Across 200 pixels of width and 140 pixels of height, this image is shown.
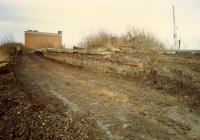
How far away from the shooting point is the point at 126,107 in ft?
29.1

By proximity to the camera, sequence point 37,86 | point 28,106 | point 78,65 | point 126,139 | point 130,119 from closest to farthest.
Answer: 1. point 126,139
2. point 130,119
3. point 28,106
4. point 37,86
5. point 78,65

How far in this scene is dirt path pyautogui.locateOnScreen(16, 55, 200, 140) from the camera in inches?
277

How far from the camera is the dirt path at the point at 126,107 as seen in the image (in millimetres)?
7023

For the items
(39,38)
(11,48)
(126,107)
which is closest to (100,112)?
(126,107)

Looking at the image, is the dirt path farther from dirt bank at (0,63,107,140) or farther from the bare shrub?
the bare shrub

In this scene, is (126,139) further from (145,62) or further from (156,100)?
(145,62)

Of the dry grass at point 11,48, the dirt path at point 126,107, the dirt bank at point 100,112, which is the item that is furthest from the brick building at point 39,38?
the dirt bank at point 100,112

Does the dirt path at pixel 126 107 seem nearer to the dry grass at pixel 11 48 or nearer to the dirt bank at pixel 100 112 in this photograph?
the dirt bank at pixel 100 112

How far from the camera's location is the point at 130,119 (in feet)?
25.7

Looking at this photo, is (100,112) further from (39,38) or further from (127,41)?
(39,38)

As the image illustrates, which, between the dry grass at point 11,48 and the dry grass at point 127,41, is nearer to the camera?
the dry grass at point 127,41

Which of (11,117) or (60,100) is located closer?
(11,117)

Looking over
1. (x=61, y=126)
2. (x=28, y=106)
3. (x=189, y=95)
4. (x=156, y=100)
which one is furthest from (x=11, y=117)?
(x=189, y=95)

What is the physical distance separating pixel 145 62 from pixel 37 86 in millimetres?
4452
